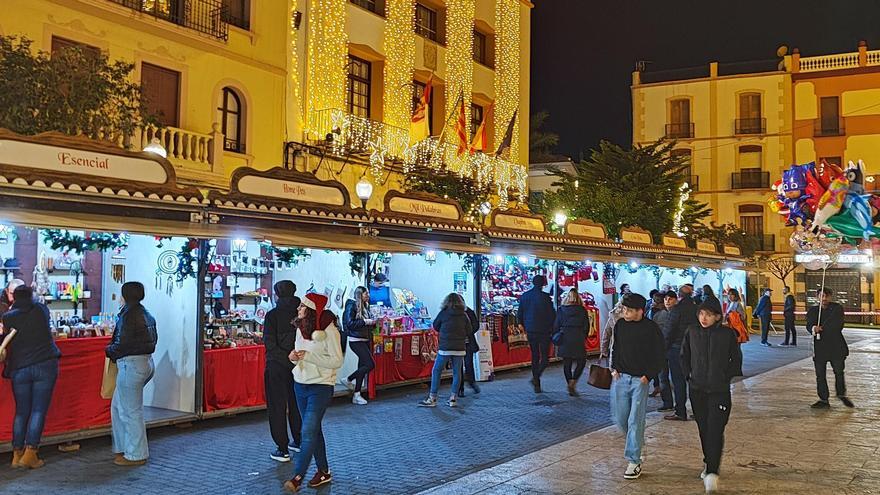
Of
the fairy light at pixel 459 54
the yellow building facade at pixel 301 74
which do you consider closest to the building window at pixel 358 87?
the yellow building facade at pixel 301 74

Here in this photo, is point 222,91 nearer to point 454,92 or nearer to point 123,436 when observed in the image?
point 454,92

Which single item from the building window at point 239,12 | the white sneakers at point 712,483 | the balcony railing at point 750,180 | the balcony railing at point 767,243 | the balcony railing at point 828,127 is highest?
the balcony railing at point 828,127

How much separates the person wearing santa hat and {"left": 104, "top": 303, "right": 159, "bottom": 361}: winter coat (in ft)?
6.38

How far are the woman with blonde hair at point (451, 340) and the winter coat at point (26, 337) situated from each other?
5348mm

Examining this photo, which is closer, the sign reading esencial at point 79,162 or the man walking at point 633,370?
the man walking at point 633,370

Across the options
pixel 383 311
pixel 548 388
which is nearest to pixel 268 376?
pixel 383 311

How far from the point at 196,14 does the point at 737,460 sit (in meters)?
14.0

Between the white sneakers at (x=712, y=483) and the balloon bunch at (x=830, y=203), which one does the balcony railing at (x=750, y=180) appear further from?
the white sneakers at (x=712, y=483)

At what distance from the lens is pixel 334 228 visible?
39.0 feet

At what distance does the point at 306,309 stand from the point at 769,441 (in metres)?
5.89

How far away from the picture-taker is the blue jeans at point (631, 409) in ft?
23.5

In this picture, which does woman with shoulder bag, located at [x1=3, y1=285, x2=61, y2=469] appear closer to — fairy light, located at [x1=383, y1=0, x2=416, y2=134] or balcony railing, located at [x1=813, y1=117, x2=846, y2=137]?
fairy light, located at [x1=383, y1=0, x2=416, y2=134]

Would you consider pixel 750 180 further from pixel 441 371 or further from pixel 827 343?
pixel 441 371

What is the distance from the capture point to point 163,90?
15625 millimetres
